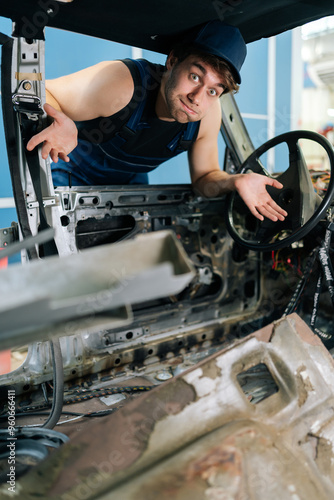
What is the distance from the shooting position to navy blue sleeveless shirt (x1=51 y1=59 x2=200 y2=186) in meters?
1.95

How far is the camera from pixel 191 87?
1877 mm

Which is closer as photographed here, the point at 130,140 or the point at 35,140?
the point at 35,140

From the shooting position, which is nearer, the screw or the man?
the screw

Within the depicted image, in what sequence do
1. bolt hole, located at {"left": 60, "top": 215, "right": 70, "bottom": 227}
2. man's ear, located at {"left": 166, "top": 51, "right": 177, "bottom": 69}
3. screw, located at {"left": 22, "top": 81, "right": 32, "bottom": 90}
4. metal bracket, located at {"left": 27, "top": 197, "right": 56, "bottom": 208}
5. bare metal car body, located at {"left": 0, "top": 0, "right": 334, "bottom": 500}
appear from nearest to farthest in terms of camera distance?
1. bare metal car body, located at {"left": 0, "top": 0, "right": 334, "bottom": 500}
2. screw, located at {"left": 22, "top": 81, "right": 32, "bottom": 90}
3. metal bracket, located at {"left": 27, "top": 197, "right": 56, "bottom": 208}
4. bolt hole, located at {"left": 60, "top": 215, "right": 70, "bottom": 227}
5. man's ear, located at {"left": 166, "top": 51, "right": 177, "bottom": 69}

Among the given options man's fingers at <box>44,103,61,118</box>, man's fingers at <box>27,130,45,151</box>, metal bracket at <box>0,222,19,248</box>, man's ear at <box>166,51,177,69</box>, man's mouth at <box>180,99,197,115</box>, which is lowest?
metal bracket at <box>0,222,19,248</box>

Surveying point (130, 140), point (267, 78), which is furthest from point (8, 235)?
point (267, 78)

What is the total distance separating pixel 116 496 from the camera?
0.73 meters

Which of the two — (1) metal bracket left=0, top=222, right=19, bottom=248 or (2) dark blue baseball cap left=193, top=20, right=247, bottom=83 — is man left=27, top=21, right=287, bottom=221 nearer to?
(2) dark blue baseball cap left=193, top=20, right=247, bottom=83

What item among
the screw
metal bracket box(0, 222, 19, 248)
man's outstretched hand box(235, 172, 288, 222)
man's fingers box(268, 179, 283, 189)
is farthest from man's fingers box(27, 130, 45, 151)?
man's fingers box(268, 179, 283, 189)

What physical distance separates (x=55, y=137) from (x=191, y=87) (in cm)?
71

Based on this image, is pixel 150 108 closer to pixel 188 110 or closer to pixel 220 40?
pixel 188 110

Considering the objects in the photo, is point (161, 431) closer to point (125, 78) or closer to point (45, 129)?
point (45, 129)

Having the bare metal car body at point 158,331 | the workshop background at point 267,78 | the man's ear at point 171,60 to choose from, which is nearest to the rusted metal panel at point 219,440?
the bare metal car body at point 158,331

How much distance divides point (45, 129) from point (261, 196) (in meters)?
1.03
